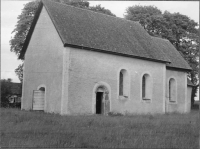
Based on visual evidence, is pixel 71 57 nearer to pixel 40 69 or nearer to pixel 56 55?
pixel 56 55

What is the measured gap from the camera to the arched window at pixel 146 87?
1121 inches

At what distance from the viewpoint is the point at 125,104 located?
26391 millimetres

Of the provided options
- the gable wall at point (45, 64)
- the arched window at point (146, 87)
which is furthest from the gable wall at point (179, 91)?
the gable wall at point (45, 64)

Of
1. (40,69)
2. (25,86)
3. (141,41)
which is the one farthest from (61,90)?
(141,41)

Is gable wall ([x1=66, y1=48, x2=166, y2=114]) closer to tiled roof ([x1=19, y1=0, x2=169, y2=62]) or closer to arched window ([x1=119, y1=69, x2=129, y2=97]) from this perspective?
arched window ([x1=119, y1=69, x2=129, y2=97])

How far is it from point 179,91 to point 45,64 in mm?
15530

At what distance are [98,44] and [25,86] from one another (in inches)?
312

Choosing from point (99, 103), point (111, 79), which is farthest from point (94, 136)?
point (99, 103)

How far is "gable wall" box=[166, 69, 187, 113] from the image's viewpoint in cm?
3119

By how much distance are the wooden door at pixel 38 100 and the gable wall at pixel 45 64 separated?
29.4 inches

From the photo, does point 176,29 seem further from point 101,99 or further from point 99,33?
point 101,99

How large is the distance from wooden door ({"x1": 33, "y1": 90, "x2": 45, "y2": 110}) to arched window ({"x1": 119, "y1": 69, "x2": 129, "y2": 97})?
715 cm

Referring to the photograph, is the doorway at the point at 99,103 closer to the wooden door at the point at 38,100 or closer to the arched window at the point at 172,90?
the wooden door at the point at 38,100

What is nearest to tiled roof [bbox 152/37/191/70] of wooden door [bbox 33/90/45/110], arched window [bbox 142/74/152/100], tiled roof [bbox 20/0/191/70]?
tiled roof [bbox 20/0/191/70]
